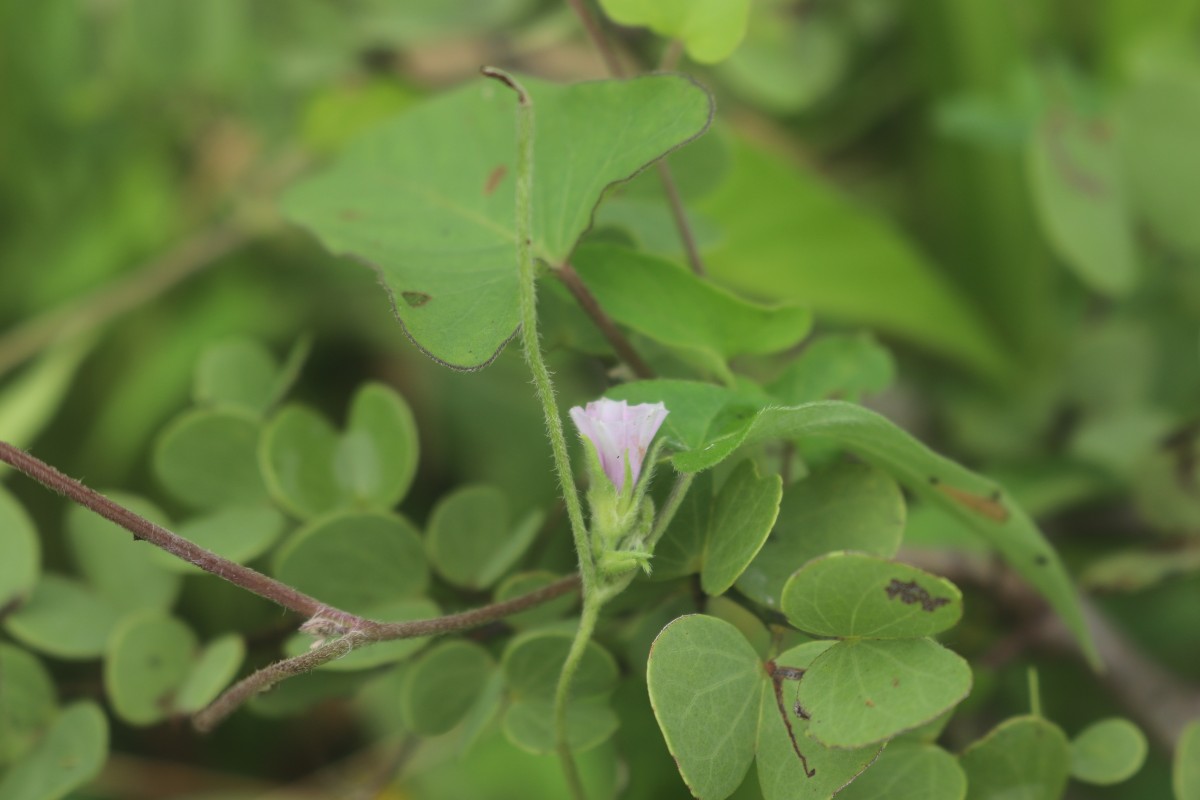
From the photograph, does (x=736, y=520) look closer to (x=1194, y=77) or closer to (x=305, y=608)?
(x=305, y=608)

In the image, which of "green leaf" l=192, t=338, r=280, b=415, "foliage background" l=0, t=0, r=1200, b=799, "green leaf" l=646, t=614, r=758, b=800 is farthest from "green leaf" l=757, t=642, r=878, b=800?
"foliage background" l=0, t=0, r=1200, b=799

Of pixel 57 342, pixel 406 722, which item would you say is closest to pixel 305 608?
pixel 406 722

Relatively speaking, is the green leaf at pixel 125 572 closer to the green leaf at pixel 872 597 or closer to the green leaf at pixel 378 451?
the green leaf at pixel 378 451

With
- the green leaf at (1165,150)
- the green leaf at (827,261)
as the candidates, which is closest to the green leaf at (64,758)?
the green leaf at (827,261)

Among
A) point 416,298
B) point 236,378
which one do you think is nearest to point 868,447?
point 416,298

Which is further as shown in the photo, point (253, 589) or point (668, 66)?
point (668, 66)

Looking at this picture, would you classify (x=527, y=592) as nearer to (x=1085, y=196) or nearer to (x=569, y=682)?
(x=569, y=682)

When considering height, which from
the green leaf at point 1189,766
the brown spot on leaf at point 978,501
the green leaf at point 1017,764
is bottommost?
the green leaf at point 1189,766
